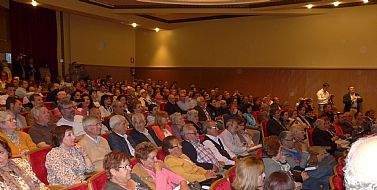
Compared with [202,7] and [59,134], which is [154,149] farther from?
[202,7]

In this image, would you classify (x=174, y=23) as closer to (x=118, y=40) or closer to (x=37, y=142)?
(x=118, y=40)

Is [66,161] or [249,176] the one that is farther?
[66,161]

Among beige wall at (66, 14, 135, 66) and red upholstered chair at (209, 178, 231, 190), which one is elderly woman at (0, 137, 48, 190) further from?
beige wall at (66, 14, 135, 66)

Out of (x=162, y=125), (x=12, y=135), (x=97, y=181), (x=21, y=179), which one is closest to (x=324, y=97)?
(x=162, y=125)

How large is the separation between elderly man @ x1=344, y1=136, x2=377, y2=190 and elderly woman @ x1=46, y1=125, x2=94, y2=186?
2.75 metres

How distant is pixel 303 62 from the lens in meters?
12.5

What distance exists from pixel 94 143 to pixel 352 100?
882cm

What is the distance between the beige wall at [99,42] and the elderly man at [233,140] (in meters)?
8.89

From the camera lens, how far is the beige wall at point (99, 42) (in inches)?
524

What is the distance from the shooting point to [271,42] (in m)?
13.1

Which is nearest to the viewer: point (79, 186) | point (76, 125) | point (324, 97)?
point (79, 186)

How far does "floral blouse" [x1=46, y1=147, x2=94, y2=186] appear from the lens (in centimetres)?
331

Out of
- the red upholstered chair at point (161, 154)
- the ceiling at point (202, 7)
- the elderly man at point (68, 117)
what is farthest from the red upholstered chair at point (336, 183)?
the ceiling at point (202, 7)

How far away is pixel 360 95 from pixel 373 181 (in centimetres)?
1145
